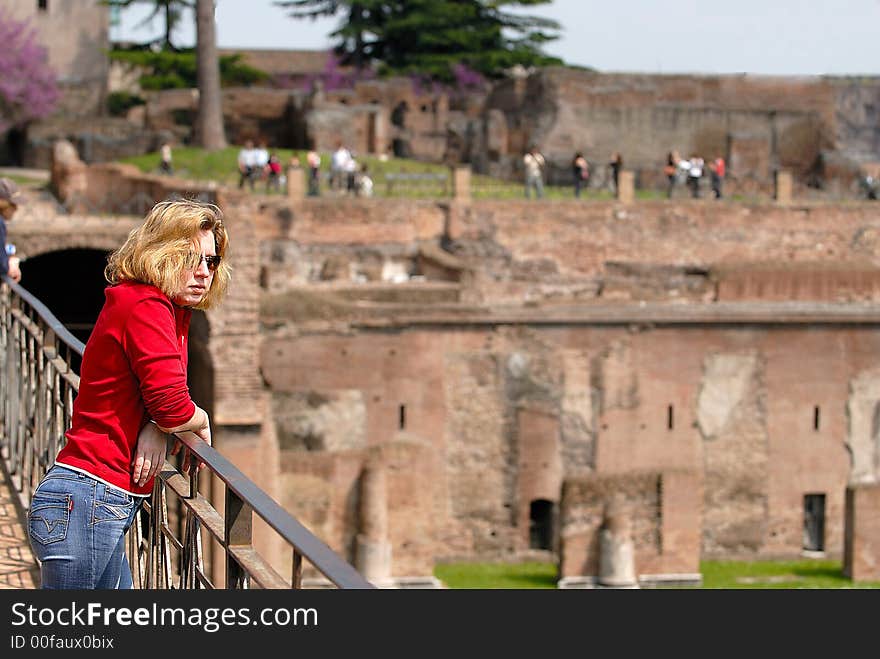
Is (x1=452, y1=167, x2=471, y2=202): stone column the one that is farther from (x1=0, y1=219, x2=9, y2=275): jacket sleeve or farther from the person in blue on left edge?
the person in blue on left edge

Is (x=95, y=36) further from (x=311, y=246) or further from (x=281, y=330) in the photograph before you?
(x=281, y=330)

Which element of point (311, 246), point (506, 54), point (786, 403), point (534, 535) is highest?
point (506, 54)

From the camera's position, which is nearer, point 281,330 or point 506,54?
point 281,330

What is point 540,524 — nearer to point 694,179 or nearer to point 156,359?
point 694,179

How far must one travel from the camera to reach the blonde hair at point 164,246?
4.70 m

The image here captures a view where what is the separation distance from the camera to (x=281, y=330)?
22453 mm

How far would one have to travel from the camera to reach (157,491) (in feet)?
17.3

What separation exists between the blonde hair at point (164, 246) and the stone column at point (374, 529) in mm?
16909

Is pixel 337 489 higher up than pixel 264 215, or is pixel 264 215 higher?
pixel 264 215

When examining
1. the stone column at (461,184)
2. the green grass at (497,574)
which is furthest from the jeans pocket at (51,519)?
the stone column at (461,184)

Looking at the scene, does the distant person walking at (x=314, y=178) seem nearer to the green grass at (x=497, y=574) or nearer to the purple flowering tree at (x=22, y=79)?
the green grass at (x=497, y=574)

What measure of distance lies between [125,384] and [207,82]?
98.9 ft
